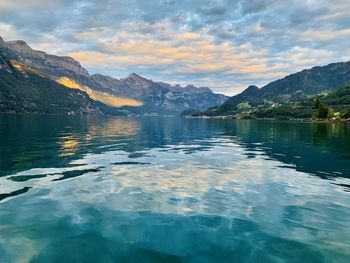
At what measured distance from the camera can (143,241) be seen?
1775 cm

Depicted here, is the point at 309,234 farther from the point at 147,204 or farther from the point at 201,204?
the point at 147,204

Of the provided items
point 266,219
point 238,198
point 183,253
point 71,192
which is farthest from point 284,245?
point 71,192

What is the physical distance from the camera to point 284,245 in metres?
17.4

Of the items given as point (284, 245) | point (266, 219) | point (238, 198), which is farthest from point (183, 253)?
point (238, 198)

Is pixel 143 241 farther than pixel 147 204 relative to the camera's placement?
No

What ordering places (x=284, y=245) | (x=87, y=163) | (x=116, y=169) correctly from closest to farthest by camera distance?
(x=284, y=245), (x=116, y=169), (x=87, y=163)

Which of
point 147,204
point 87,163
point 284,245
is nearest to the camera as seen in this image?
point 284,245

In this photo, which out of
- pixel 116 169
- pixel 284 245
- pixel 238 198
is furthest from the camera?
pixel 116 169

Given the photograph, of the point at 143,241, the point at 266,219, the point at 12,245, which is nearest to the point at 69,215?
the point at 12,245

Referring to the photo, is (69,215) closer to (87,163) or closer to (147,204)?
(147,204)

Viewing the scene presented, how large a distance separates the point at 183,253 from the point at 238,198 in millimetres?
11762

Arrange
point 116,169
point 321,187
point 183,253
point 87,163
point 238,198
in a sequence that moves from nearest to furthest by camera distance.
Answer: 1. point 183,253
2. point 238,198
3. point 321,187
4. point 116,169
5. point 87,163

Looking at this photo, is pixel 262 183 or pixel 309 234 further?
pixel 262 183

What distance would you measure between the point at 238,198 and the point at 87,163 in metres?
24.6
